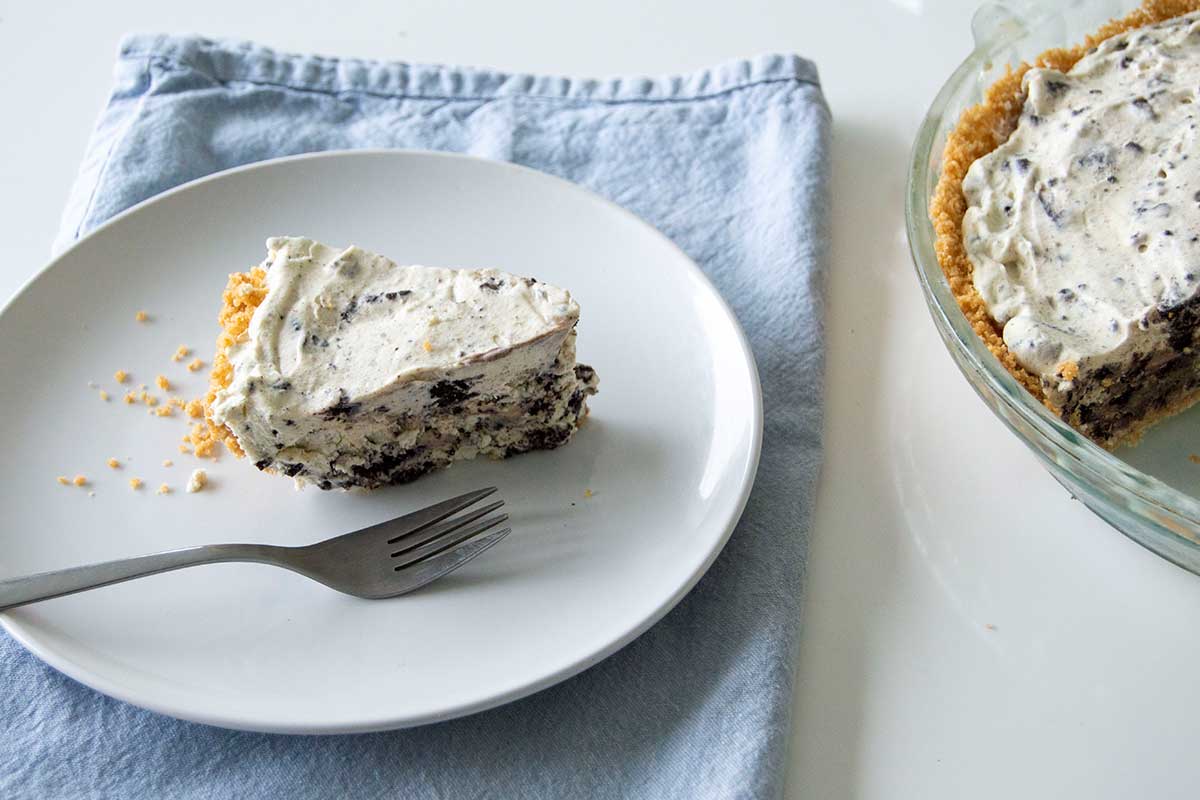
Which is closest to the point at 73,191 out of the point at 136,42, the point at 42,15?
the point at 136,42

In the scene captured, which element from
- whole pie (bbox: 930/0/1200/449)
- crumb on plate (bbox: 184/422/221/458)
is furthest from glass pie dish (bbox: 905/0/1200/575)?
crumb on plate (bbox: 184/422/221/458)

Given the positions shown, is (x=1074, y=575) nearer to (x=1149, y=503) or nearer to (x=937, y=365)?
(x=1149, y=503)

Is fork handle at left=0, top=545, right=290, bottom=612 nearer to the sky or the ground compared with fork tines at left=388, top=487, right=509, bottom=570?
nearer to the sky

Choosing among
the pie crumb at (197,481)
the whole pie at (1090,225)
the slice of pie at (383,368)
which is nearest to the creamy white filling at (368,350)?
the slice of pie at (383,368)

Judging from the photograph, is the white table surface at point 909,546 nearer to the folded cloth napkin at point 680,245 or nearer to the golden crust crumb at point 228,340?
the folded cloth napkin at point 680,245

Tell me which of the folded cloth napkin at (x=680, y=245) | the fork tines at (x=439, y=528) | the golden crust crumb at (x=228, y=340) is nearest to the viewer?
the folded cloth napkin at (x=680, y=245)

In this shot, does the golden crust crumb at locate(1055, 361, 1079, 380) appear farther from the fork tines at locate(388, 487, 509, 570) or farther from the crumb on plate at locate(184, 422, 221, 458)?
the crumb on plate at locate(184, 422, 221, 458)
